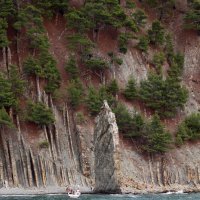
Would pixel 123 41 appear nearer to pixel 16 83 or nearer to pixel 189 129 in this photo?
pixel 189 129

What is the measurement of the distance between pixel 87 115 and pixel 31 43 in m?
11.9

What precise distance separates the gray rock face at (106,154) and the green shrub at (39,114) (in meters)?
8.49

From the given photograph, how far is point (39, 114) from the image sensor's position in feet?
246

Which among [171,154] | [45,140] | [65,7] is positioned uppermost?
[65,7]

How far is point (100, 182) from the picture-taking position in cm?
6712

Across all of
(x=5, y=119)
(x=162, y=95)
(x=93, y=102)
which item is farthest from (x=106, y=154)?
(x=162, y=95)

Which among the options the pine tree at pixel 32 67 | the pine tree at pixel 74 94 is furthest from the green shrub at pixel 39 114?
the pine tree at pixel 32 67

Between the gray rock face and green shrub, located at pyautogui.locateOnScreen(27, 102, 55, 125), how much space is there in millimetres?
8491

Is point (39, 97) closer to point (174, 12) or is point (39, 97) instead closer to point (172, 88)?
Answer: point (172, 88)

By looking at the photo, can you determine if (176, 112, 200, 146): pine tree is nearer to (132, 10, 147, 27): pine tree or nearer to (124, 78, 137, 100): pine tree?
(124, 78, 137, 100): pine tree

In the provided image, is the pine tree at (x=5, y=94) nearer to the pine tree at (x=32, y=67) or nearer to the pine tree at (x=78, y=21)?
the pine tree at (x=32, y=67)

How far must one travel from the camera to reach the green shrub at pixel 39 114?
75312 mm

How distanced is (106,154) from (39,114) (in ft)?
39.0

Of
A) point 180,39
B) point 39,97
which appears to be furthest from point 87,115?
point 180,39
